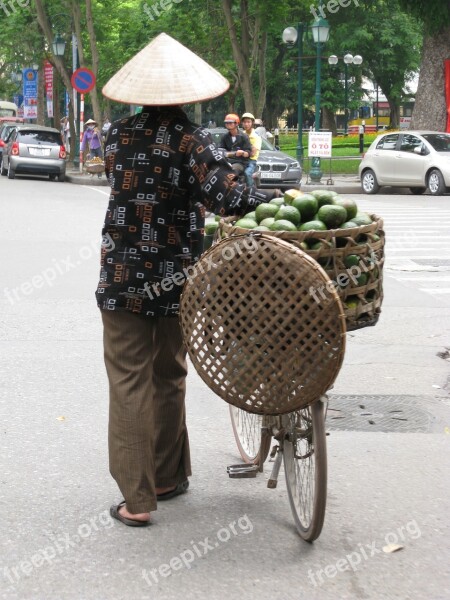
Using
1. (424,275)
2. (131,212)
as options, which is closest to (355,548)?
(131,212)

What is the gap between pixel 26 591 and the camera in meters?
3.92

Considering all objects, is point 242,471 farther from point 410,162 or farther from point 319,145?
point 319,145

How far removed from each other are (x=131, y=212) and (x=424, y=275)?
8287 millimetres

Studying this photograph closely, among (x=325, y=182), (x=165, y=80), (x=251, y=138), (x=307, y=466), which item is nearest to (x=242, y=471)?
(x=307, y=466)

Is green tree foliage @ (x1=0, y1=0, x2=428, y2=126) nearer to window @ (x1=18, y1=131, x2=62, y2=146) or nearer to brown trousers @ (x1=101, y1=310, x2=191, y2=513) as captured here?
window @ (x1=18, y1=131, x2=62, y2=146)

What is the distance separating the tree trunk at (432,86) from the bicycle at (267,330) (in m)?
26.6

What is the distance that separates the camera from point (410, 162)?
82.9 feet

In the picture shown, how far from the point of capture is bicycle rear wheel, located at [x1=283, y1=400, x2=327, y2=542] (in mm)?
4180

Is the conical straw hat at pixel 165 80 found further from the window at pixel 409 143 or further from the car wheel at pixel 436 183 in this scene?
the window at pixel 409 143

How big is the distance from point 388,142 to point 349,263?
73.5ft

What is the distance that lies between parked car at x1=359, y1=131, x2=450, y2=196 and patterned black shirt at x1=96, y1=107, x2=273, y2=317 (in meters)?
20.7

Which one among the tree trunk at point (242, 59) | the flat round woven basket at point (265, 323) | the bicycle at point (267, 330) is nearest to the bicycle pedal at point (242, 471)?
the bicycle at point (267, 330)

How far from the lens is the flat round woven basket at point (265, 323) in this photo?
3951mm

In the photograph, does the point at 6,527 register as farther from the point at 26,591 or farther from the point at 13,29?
the point at 13,29
